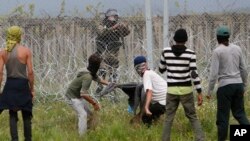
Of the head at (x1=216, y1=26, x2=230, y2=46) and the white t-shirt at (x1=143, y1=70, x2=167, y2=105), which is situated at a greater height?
the head at (x1=216, y1=26, x2=230, y2=46)

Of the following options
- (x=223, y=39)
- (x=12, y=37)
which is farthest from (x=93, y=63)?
(x=223, y=39)

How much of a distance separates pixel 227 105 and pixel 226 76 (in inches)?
13.3

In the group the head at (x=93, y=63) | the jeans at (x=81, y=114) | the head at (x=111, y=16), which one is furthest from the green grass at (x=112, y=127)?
the head at (x=111, y=16)

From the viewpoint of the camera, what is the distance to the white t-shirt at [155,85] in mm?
7504

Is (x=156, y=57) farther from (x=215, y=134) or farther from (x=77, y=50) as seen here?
(x=215, y=134)

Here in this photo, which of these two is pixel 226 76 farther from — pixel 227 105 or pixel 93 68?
pixel 93 68

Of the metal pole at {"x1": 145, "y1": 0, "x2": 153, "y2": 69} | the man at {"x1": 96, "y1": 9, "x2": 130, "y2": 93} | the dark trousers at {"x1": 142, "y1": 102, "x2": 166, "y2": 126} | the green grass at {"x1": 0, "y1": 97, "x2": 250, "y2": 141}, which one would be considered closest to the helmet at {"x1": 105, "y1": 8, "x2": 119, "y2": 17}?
the man at {"x1": 96, "y1": 9, "x2": 130, "y2": 93}

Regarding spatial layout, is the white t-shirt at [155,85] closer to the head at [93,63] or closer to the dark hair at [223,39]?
the head at [93,63]

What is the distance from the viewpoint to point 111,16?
959 cm

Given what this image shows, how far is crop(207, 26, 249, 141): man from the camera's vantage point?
6762 millimetres

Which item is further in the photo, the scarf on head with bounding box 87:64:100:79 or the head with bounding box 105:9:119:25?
the head with bounding box 105:9:119:25

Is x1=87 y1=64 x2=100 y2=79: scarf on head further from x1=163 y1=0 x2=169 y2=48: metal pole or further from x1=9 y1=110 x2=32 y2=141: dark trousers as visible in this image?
x1=163 y1=0 x2=169 y2=48: metal pole

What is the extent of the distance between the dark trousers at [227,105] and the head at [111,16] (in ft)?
10.3

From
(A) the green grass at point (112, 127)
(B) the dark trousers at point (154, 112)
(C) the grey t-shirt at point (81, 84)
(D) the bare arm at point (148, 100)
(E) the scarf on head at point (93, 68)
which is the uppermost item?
(E) the scarf on head at point (93, 68)
